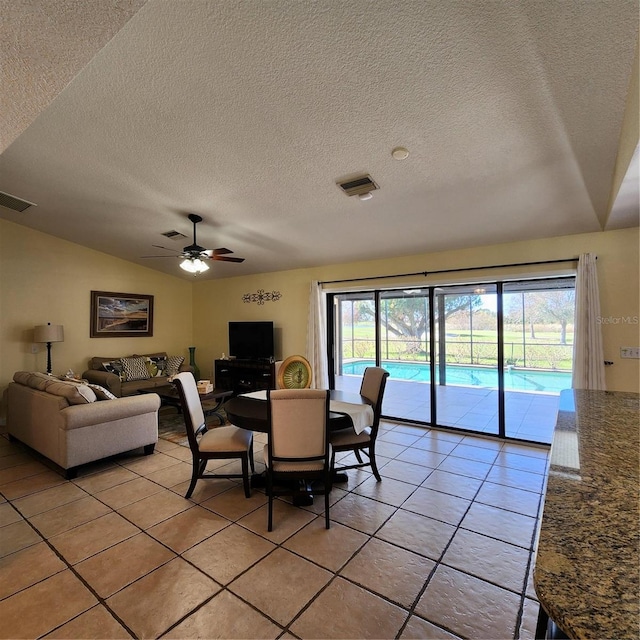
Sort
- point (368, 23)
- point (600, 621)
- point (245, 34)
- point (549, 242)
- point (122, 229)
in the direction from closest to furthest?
point (600, 621) < point (368, 23) < point (245, 34) < point (549, 242) < point (122, 229)

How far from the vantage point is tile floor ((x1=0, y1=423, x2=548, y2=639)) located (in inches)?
67.7

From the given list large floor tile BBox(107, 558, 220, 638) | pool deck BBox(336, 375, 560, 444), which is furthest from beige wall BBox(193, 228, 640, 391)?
large floor tile BBox(107, 558, 220, 638)

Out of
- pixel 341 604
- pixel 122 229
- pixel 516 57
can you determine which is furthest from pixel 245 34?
pixel 122 229

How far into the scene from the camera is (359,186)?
3262mm

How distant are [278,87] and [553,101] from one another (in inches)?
65.2

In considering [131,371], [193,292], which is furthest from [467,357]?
[193,292]

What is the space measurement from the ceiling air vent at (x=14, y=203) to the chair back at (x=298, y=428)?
14.1ft

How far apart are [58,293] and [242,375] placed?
3.34m

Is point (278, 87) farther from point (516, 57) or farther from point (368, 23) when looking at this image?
point (516, 57)

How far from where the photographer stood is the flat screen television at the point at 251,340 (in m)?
6.25

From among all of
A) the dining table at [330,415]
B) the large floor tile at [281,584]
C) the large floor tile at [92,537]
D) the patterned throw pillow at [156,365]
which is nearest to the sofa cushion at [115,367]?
the patterned throw pillow at [156,365]

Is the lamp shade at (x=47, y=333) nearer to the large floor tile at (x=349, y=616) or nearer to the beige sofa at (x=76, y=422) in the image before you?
the beige sofa at (x=76, y=422)

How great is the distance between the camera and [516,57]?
1.79 m

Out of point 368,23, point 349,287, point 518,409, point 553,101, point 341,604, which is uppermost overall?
point 368,23
